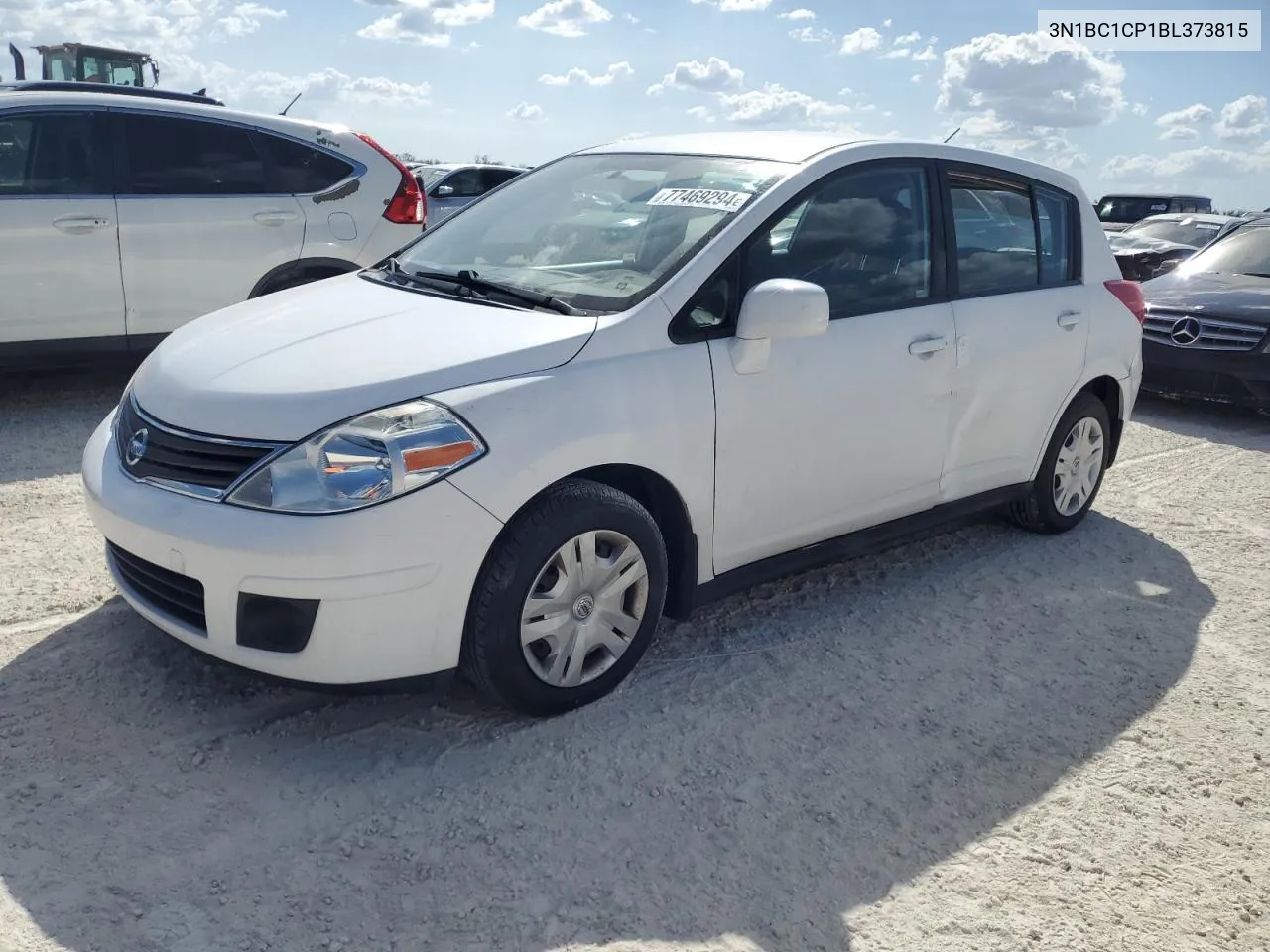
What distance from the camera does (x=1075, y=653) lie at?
4.01 meters

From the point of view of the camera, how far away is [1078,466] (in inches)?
205


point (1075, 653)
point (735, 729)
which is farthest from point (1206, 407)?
point (735, 729)

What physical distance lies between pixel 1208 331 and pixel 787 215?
19.1 ft

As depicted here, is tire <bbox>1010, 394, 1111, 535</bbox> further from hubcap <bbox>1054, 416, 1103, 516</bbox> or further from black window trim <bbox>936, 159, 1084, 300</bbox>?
black window trim <bbox>936, 159, 1084, 300</bbox>

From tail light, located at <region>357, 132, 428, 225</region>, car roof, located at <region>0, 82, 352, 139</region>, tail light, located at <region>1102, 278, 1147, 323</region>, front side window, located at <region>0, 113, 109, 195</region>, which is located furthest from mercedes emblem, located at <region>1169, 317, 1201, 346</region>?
front side window, located at <region>0, 113, 109, 195</region>

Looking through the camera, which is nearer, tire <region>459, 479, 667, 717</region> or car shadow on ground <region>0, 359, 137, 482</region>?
tire <region>459, 479, 667, 717</region>

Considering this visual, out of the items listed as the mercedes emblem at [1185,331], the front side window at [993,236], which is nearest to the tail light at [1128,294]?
the front side window at [993,236]

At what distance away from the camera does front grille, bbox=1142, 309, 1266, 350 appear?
7969 mm

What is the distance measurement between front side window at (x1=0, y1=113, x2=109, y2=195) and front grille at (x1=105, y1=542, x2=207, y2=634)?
12.2ft

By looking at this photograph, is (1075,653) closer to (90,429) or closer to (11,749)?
(11,749)

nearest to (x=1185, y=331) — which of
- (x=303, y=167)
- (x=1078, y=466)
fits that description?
(x=1078, y=466)

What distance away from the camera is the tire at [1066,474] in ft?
16.4

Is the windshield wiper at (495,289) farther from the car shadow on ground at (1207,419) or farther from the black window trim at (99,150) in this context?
the car shadow on ground at (1207,419)

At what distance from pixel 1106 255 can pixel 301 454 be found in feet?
12.9
